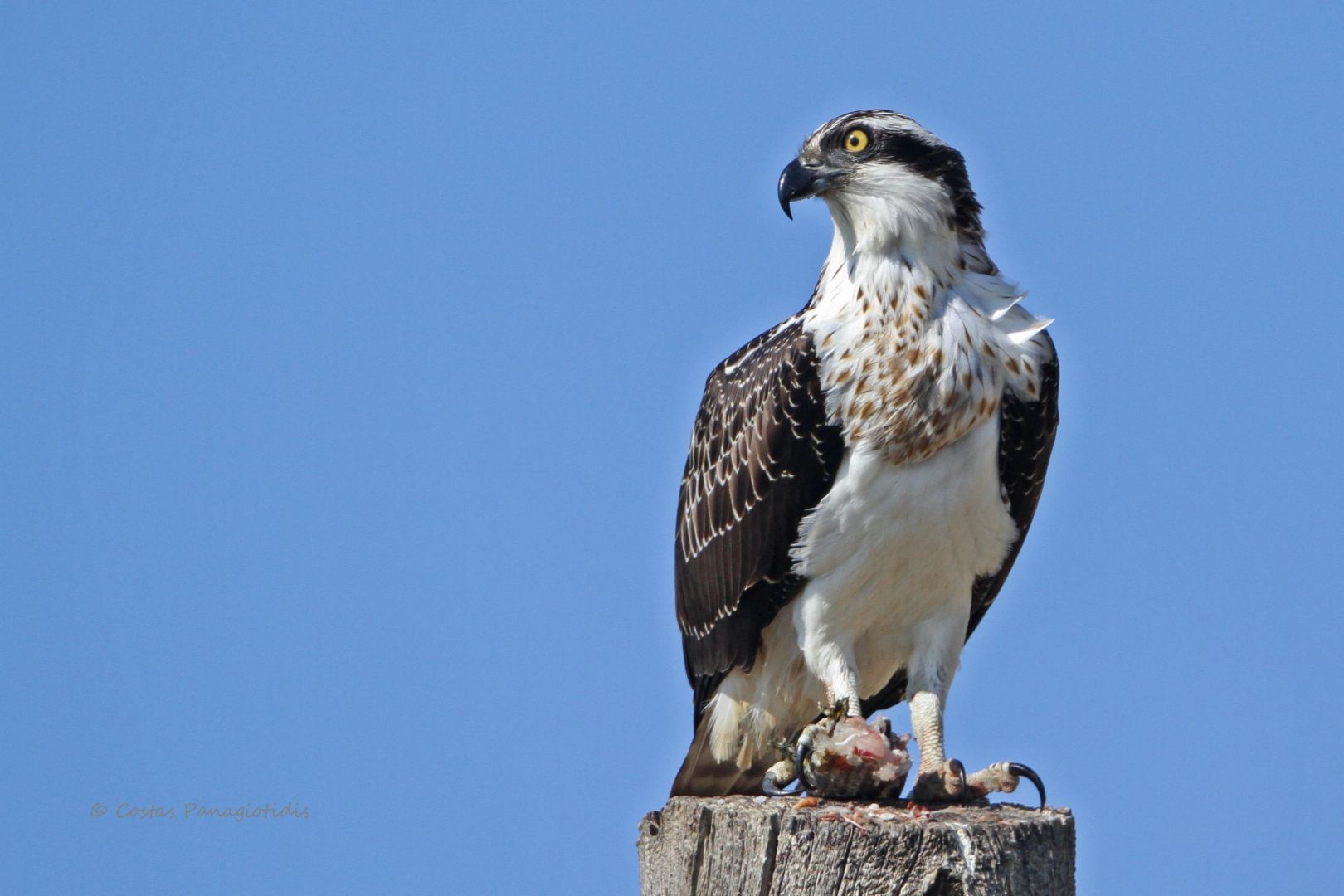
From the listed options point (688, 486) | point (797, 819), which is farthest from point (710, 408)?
point (797, 819)

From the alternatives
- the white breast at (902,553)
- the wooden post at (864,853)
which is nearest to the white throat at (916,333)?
the white breast at (902,553)

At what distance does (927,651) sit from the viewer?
6648 millimetres

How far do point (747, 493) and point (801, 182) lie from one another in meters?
1.27

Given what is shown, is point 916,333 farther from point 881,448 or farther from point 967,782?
point 967,782

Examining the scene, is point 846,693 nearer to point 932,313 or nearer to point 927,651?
point 927,651

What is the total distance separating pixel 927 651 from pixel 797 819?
6.51 feet

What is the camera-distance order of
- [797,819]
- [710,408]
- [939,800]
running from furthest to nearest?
[710,408] < [939,800] < [797,819]

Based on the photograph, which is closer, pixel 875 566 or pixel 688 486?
pixel 875 566

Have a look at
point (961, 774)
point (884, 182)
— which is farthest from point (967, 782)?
point (884, 182)

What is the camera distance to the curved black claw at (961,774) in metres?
5.92

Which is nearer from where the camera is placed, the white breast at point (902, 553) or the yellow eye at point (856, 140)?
the white breast at point (902, 553)

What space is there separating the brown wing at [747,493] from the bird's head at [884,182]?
523 mm

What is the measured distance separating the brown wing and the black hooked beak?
1.69 ft

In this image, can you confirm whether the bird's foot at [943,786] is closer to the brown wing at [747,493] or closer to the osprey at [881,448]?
the osprey at [881,448]
